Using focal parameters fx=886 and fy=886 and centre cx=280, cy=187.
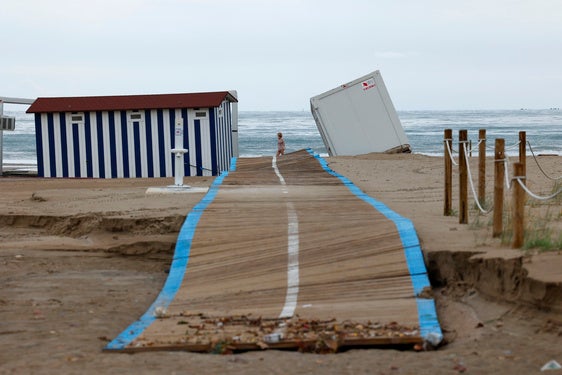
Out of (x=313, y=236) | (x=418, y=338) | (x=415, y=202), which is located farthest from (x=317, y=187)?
(x=418, y=338)

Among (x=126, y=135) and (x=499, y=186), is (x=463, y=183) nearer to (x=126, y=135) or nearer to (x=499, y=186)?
(x=499, y=186)

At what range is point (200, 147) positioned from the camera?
2298 cm

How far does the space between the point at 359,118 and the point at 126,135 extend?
23.8 ft

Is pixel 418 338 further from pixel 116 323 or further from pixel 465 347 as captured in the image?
pixel 116 323

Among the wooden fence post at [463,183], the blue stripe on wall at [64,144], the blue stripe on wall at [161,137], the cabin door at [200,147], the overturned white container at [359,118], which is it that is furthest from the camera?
the overturned white container at [359,118]

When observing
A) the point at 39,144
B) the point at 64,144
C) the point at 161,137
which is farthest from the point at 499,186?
the point at 39,144

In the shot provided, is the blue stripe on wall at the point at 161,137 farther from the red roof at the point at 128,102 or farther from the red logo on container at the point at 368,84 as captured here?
the red logo on container at the point at 368,84

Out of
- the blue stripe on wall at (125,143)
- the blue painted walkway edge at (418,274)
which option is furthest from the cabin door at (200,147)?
the blue painted walkway edge at (418,274)

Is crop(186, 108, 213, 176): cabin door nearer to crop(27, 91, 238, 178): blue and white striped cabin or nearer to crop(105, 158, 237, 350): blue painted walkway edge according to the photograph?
crop(27, 91, 238, 178): blue and white striped cabin

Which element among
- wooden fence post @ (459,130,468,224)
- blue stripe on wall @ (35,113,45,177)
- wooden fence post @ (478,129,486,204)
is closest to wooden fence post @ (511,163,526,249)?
wooden fence post @ (459,130,468,224)

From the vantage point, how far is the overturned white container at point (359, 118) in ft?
86.4

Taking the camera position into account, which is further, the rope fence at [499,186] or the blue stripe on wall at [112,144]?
the blue stripe on wall at [112,144]

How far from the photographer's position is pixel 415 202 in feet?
44.9

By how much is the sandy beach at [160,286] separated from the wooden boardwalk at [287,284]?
0.26 metres
